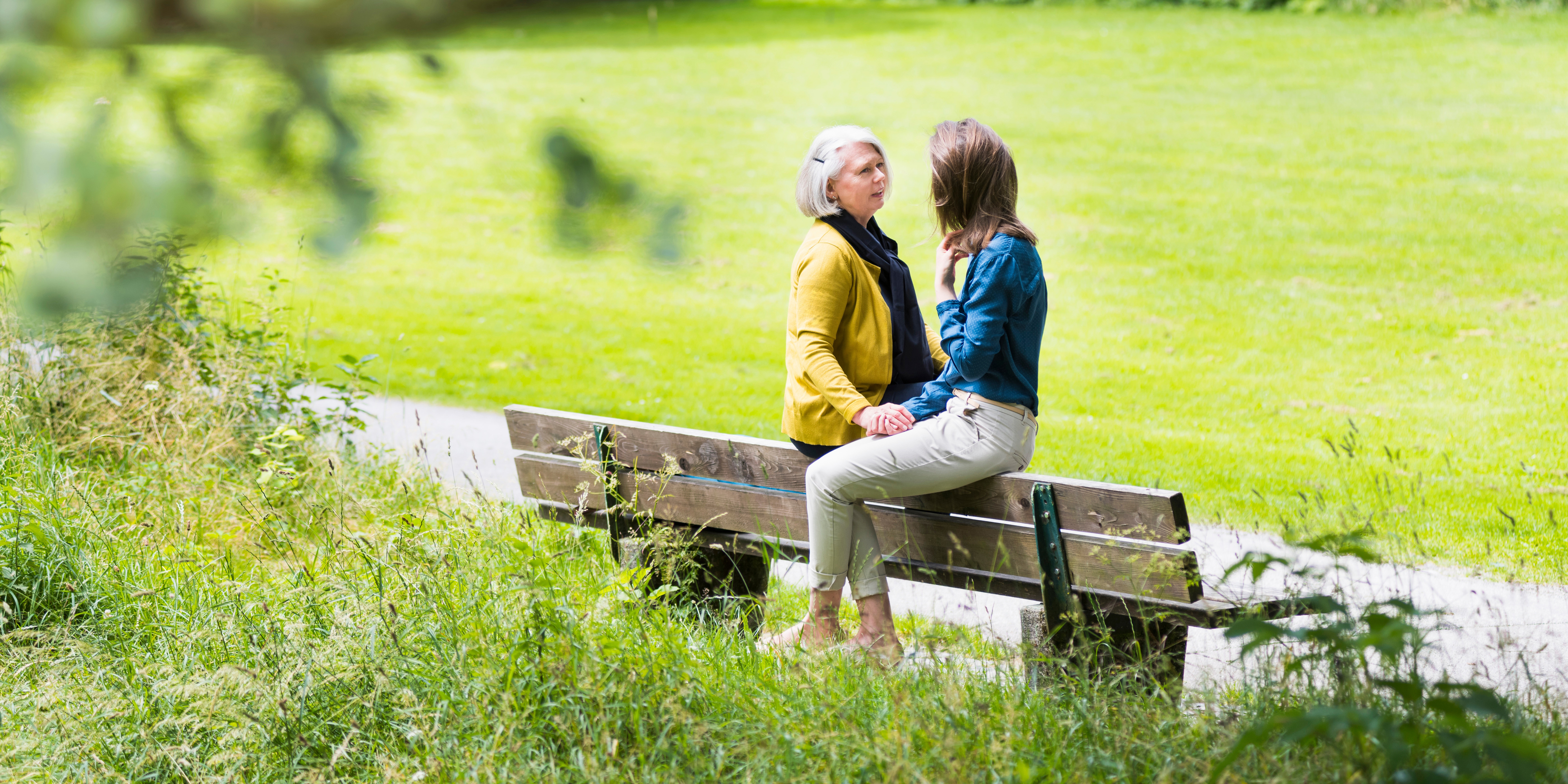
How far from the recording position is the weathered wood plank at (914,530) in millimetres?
3047

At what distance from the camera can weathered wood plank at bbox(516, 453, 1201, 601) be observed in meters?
3.05

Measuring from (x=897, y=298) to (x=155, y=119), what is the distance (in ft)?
9.79

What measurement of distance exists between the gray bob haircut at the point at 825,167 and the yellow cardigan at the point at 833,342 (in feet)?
0.20

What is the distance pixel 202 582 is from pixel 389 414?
137 inches

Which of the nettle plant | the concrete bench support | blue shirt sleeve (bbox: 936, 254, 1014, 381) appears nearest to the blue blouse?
blue shirt sleeve (bbox: 936, 254, 1014, 381)

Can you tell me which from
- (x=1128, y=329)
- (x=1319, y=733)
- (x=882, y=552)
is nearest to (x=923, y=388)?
(x=882, y=552)

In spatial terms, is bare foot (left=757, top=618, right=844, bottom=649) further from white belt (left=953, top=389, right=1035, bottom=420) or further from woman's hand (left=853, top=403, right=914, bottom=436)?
white belt (left=953, top=389, right=1035, bottom=420)

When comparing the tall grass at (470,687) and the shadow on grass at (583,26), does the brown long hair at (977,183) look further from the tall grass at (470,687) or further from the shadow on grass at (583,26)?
the shadow on grass at (583,26)

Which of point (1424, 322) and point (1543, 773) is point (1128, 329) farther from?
point (1543, 773)

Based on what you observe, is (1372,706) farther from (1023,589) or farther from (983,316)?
(983,316)

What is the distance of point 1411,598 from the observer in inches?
125

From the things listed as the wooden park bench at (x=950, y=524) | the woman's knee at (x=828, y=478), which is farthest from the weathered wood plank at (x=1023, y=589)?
the woman's knee at (x=828, y=478)

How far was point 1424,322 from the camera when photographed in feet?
33.5

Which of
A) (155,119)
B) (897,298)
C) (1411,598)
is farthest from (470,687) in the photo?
(1411,598)
